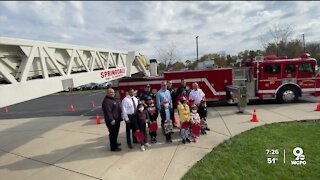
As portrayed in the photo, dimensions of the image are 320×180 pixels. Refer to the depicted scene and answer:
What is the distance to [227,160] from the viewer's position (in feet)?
17.2

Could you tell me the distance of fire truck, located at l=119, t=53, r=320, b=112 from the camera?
1188cm

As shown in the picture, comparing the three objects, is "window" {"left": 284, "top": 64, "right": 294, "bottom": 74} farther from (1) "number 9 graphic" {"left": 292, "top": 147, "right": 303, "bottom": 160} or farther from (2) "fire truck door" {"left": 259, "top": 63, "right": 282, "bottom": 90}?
(1) "number 9 graphic" {"left": 292, "top": 147, "right": 303, "bottom": 160}

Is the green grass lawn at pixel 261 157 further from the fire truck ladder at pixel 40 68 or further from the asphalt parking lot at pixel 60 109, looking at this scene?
the asphalt parking lot at pixel 60 109

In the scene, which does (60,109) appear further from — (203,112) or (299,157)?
(299,157)

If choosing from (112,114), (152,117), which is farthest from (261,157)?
(112,114)

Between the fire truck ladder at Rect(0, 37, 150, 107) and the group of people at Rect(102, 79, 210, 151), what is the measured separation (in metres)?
1.19

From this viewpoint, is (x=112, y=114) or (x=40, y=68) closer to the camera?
(x=40, y=68)

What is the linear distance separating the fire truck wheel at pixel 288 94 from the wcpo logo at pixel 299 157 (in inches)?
277

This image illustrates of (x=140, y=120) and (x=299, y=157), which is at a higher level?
(x=140, y=120)

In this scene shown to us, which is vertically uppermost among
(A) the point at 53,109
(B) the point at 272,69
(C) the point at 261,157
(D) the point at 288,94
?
(B) the point at 272,69

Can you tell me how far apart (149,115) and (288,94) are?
8353mm

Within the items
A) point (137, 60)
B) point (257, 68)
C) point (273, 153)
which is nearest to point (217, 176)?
point (273, 153)

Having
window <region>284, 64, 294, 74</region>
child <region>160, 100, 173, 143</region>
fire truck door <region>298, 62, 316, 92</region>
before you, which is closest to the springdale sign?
child <region>160, 100, 173, 143</region>

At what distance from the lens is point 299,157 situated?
517cm
